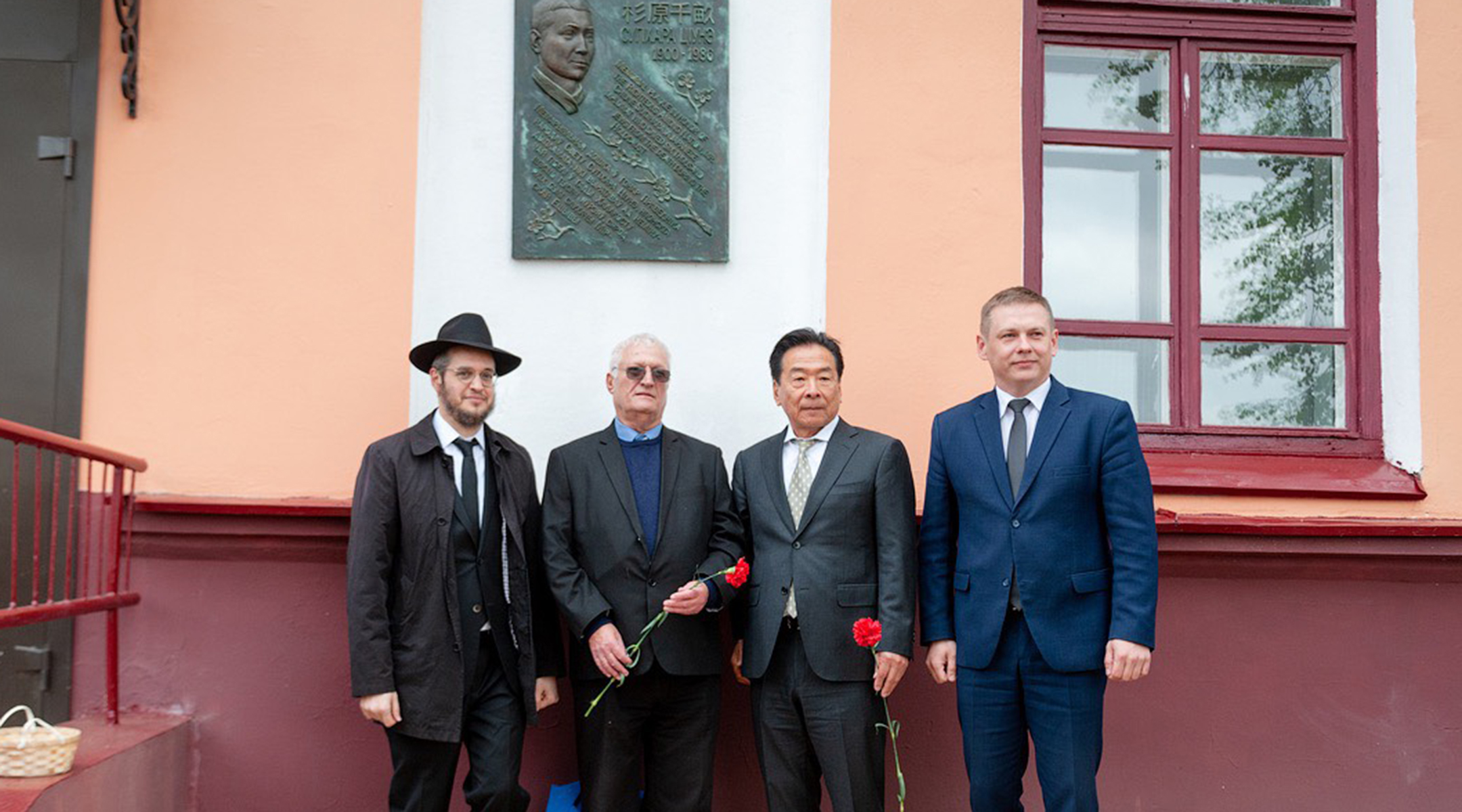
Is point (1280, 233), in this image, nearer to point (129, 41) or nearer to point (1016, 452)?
point (1016, 452)

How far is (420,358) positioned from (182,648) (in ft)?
4.62

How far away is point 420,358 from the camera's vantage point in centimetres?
424

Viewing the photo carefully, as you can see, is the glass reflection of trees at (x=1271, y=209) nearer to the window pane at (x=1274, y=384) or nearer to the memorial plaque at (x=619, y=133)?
the window pane at (x=1274, y=384)

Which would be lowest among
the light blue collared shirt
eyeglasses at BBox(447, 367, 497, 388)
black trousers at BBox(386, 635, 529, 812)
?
black trousers at BBox(386, 635, 529, 812)

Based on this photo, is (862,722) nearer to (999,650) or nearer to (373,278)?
(999,650)

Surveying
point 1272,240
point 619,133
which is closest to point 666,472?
point 619,133

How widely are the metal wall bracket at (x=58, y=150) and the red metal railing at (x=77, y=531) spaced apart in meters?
1.06

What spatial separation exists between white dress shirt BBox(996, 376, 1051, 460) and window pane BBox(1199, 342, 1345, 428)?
1543 mm

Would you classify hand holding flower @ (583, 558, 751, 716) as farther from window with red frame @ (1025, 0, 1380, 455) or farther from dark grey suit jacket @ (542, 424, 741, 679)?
window with red frame @ (1025, 0, 1380, 455)

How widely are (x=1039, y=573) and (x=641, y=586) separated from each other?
1269mm

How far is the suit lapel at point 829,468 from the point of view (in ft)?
12.9

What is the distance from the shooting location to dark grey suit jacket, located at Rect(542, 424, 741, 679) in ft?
12.9

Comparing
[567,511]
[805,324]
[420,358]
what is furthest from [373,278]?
[805,324]

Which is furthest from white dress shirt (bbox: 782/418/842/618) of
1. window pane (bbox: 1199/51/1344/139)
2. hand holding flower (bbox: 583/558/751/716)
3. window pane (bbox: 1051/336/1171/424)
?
window pane (bbox: 1199/51/1344/139)
